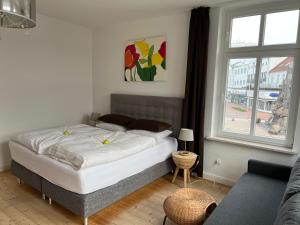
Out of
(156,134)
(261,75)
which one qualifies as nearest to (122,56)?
(156,134)

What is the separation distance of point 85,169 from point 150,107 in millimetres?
1845

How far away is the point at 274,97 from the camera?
9.00ft

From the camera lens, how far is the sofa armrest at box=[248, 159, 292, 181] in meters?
2.36

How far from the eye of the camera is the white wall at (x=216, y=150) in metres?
2.95

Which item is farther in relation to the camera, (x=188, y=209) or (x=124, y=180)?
(x=124, y=180)

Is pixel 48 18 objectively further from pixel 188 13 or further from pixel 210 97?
pixel 210 97

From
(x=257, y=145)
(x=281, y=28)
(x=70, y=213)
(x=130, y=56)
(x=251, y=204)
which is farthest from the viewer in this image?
(x=130, y=56)

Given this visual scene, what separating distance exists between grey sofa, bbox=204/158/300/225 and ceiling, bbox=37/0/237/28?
2244 mm

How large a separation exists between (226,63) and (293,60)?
2.62 ft

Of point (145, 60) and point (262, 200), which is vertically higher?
point (145, 60)

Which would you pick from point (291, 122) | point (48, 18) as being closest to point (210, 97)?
point (291, 122)

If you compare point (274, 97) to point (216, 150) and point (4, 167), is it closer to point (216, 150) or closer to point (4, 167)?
point (216, 150)

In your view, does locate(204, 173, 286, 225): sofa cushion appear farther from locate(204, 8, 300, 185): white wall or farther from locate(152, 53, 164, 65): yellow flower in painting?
locate(152, 53, 164, 65): yellow flower in painting

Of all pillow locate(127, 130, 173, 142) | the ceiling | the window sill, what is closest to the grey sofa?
the window sill
